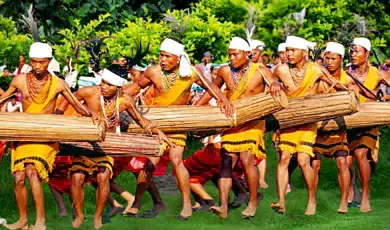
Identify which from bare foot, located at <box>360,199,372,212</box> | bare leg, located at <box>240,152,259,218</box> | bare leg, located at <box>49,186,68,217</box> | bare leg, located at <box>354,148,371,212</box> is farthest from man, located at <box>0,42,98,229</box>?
bare foot, located at <box>360,199,372,212</box>

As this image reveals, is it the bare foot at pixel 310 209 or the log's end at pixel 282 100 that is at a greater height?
the log's end at pixel 282 100

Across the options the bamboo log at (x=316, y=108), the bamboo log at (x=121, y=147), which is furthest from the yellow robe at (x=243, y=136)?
the bamboo log at (x=121, y=147)

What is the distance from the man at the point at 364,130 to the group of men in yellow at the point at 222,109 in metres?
0.01

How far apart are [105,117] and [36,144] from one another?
0.81 meters

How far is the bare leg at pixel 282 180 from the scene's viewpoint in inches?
490

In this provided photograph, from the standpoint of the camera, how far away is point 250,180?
12297 mm

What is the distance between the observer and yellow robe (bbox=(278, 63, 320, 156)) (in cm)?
1269

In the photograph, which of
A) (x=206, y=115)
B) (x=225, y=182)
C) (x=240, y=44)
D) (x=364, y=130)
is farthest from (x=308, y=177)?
(x=240, y=44)

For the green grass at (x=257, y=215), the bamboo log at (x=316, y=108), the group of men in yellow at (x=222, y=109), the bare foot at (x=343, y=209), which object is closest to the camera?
the group of men in yellow at (x=222, y=109)

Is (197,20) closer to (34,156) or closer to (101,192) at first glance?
(101,192)

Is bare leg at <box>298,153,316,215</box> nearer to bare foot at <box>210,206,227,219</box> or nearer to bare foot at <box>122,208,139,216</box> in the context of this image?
bare foot at <box>210,206,227,219</box>

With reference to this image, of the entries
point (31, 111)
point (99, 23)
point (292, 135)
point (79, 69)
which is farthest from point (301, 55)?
point (99, 23)

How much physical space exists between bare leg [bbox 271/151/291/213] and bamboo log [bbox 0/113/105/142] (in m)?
2.34

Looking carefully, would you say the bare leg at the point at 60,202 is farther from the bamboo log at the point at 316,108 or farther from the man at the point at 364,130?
the man at the point at 364,130
